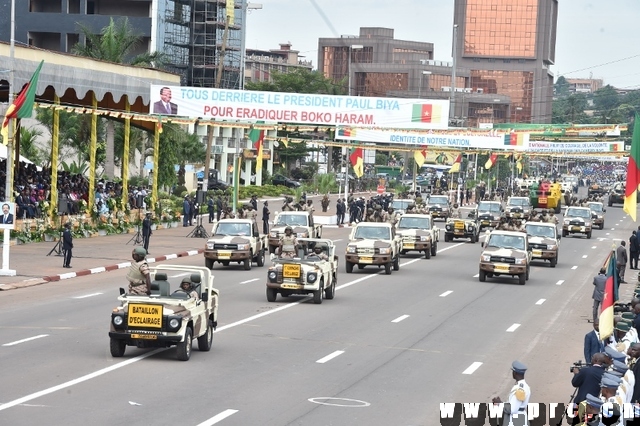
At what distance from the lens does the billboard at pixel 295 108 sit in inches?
2014

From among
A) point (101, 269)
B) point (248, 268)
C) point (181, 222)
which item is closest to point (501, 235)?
point (248, 268)

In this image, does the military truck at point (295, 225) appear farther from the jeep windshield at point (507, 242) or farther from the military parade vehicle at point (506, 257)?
the military parade vehicle at point (506, 257)

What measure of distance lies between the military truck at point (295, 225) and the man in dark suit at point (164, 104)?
738cm

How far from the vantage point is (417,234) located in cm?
4631

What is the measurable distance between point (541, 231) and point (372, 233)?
30.8 ft

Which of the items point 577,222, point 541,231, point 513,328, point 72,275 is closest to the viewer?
point 513,328

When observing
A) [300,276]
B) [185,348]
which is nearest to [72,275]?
[300,276]

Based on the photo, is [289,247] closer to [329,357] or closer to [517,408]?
[329,357]

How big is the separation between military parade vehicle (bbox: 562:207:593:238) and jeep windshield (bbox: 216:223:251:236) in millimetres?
29205

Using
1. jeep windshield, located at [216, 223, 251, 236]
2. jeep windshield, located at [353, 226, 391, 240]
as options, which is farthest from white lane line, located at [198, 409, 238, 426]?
jeep windshield, located at [353, 226, 391, 240]

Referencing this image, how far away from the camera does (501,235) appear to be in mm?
39094

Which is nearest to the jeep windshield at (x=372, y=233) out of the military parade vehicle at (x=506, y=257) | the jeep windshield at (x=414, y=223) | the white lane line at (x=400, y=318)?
the military parade vehicle at (x=506, y=257)

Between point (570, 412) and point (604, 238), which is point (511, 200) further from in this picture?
point (570, 412)

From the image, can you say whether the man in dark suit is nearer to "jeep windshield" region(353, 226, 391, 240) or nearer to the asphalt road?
"jeep windshield" region(353, 226, 391, 240)
